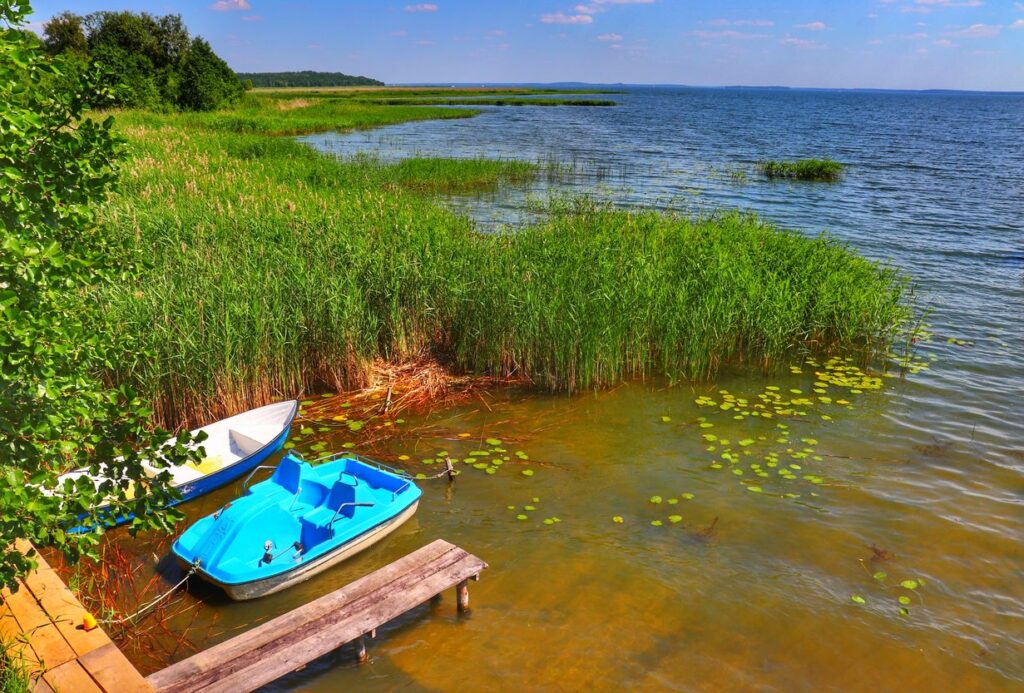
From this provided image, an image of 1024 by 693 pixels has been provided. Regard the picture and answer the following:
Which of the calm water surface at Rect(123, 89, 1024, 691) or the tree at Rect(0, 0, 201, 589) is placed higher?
the tree at Rect(0, 0, 201, 589)

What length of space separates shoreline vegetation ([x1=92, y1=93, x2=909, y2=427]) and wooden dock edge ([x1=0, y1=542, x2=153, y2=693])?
3.49m

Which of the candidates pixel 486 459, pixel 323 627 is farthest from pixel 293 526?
pixel 486 459

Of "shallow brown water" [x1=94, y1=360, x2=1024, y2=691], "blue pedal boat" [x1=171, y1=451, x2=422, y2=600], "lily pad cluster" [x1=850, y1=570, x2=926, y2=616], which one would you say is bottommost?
"lily pad cluster" [x1=850, y1=570, x2=926, y2=616]

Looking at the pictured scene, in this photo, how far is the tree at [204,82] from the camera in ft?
173

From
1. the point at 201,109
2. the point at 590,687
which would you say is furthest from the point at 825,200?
the point at 201,109

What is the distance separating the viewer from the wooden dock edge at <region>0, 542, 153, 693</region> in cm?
398

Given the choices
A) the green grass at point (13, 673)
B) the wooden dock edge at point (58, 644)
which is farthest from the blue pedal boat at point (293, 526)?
the green grass at point (13, 673)

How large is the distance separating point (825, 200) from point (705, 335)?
59.6 ft

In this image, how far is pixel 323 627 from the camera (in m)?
4.83

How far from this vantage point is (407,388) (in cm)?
976

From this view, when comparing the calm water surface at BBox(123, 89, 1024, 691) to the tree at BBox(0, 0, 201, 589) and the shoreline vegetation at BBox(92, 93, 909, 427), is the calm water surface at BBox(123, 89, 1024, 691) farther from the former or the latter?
the tree at BBox(0, 0, 201, 589)

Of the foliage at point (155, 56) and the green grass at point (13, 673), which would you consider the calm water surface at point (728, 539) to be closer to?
the green grass at point (13, 673)

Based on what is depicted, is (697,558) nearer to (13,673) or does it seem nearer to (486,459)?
(486,459)

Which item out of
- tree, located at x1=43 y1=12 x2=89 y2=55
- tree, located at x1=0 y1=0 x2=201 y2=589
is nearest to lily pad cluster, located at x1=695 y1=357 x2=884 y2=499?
tree, located at x1=0 y1=0 x2=201 y2=589
